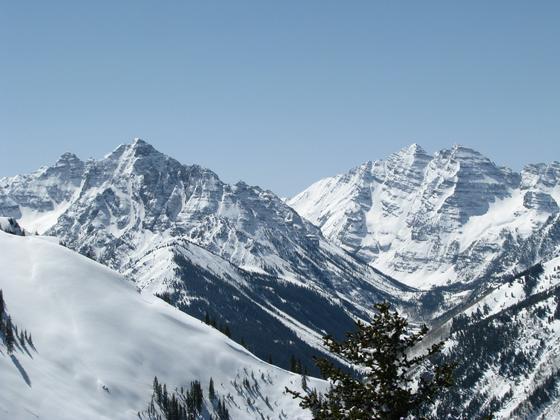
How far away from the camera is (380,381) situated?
32.3m

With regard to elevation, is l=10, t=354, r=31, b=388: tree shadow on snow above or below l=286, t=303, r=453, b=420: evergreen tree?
below

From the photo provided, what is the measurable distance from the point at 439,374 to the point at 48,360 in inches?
7130

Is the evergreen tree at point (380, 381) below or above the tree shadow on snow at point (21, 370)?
above

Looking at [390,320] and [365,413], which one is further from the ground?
[390,320]

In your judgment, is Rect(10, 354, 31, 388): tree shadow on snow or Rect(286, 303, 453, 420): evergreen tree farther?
Rect(10, 354, 31, 388): tree shadow on snow

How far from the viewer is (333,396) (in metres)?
31.9

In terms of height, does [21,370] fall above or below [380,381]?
below

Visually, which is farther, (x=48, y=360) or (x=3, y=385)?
(x=48, y=360)

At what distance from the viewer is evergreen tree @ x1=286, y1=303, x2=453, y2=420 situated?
31.6m

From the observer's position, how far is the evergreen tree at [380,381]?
31.6m

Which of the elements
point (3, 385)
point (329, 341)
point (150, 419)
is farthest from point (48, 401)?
point (329, 341)

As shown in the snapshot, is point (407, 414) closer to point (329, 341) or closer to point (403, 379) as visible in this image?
point (403, 379)

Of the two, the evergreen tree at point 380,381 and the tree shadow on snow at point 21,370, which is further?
the tree shadow on snow at point 21,370

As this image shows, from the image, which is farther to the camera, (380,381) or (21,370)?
(21,370)
